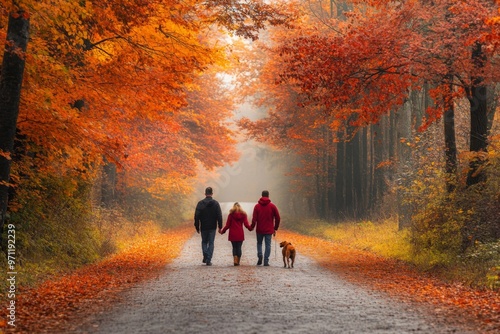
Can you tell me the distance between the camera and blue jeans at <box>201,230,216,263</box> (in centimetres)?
1650

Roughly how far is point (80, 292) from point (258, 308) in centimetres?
382

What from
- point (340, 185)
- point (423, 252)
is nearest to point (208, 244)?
point (423, 252)

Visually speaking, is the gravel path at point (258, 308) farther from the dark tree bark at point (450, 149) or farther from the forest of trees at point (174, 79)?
the dark tree bark at point (450, 149)

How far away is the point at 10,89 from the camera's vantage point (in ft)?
38.0

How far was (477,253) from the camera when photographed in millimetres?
12930

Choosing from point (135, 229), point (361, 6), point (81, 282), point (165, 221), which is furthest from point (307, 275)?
point (165, 221)

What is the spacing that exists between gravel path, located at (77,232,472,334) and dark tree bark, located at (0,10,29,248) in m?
3.37

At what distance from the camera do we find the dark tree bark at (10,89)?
1152 cm

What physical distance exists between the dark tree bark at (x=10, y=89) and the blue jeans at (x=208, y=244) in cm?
610

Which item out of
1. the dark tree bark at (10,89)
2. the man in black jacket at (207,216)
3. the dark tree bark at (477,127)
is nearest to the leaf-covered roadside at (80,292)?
the man in black jacket at (207,216)

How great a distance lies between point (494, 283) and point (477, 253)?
1.85 m

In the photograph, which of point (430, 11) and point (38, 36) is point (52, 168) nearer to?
point (38, 36)

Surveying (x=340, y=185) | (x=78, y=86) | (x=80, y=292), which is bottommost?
(x=80, y=292)

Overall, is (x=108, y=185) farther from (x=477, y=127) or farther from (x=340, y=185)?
(x=477, y=127)
